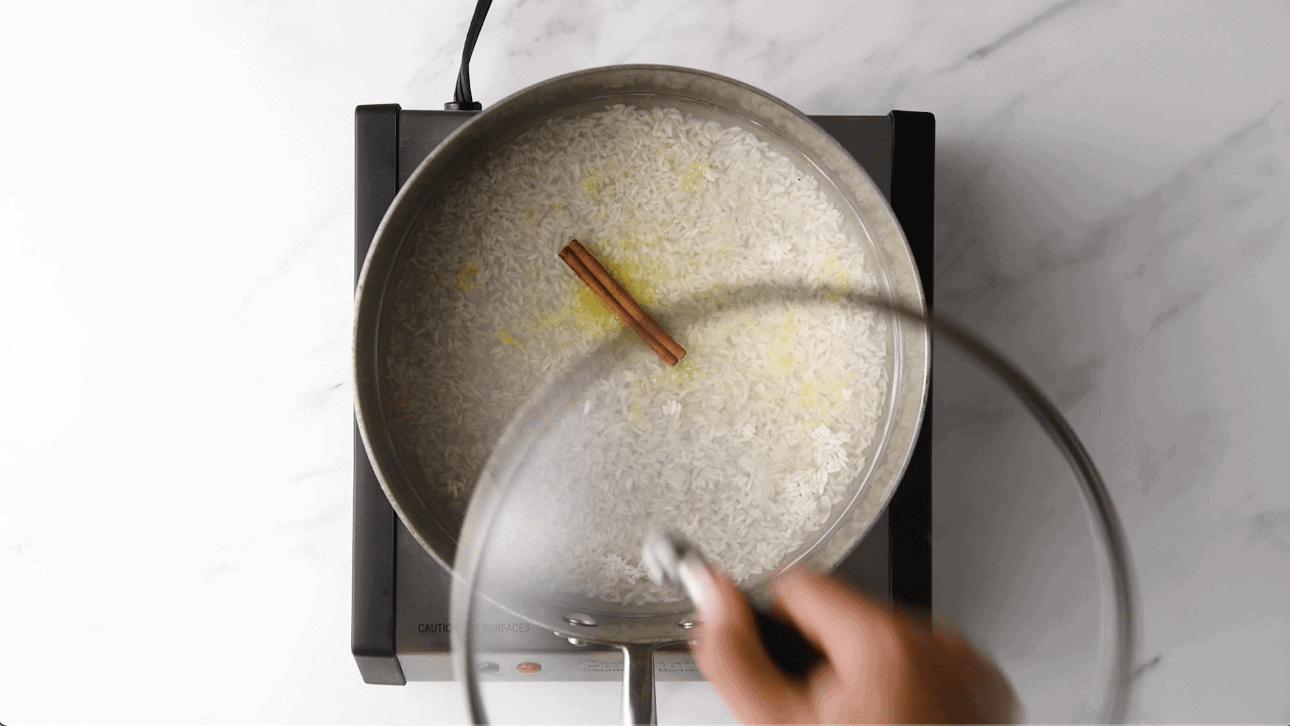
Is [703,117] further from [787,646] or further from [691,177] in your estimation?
[787,646]

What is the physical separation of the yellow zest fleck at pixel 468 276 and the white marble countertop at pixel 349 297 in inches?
8.1

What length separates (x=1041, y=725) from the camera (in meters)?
0.71

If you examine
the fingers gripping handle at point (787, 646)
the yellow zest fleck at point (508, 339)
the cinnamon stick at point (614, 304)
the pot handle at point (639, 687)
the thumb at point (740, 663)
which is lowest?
the pot handle at point (639, 687)

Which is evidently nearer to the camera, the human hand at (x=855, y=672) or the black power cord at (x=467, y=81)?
the human hand at (x=855, y=672)

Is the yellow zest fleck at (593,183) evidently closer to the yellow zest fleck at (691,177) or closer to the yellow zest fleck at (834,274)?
the yellow zest fleck at (691,177)

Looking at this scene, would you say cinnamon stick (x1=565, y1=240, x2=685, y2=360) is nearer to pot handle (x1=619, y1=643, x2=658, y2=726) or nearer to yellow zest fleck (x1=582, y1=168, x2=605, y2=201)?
yellow zest fleck (x1=582, y1=168, x2=605, y2=201)

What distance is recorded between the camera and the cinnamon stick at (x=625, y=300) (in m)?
0.55

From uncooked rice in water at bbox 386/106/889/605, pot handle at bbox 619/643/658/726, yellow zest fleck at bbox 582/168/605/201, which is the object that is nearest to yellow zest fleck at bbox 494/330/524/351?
uncooked rice in water at bbox 386/106/889/605

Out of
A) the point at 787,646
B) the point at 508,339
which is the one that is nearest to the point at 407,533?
the point at 508,339

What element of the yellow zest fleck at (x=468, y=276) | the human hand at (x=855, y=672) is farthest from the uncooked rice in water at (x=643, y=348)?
the human hand at (x=855, y=672)

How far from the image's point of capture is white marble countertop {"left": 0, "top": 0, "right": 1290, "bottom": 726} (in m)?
0.72

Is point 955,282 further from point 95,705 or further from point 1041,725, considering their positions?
point 95,705

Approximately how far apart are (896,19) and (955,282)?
251 mm

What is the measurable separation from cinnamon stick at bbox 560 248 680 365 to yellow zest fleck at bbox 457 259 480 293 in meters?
0.07
